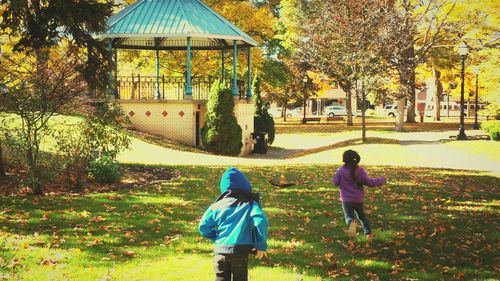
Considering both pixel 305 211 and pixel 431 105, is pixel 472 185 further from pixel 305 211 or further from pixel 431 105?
pixel 431 105

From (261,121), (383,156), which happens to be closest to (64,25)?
(383,156)

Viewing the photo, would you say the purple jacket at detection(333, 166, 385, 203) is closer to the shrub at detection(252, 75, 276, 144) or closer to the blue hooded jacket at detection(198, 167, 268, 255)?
the blue hooded jacket at detection(198, 167, 268, 255)

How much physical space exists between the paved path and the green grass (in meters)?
5.76

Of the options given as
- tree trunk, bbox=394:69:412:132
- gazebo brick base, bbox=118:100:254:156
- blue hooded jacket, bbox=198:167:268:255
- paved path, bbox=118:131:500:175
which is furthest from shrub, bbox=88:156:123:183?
tree trunk, bbox=394:69:412:132

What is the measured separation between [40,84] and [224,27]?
576 inches

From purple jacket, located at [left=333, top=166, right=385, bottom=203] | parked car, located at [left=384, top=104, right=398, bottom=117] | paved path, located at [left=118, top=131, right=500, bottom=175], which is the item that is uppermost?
parked car, located at [left=384, top=104, right=398, bottom=117]

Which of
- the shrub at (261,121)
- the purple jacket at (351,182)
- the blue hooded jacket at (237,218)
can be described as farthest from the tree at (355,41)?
the blue hooded jacket at (237,218)

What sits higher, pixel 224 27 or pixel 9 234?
pixel 224 27

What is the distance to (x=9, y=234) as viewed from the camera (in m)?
7.03

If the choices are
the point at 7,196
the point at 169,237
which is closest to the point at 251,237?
the point at 169,237

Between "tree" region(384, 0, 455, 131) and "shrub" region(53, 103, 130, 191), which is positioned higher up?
"tree" region(384, 0, 455, 131)

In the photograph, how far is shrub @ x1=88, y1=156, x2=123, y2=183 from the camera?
1158cm

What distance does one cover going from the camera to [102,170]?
1159 centimetres

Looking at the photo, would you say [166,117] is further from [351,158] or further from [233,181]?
[233,181]
